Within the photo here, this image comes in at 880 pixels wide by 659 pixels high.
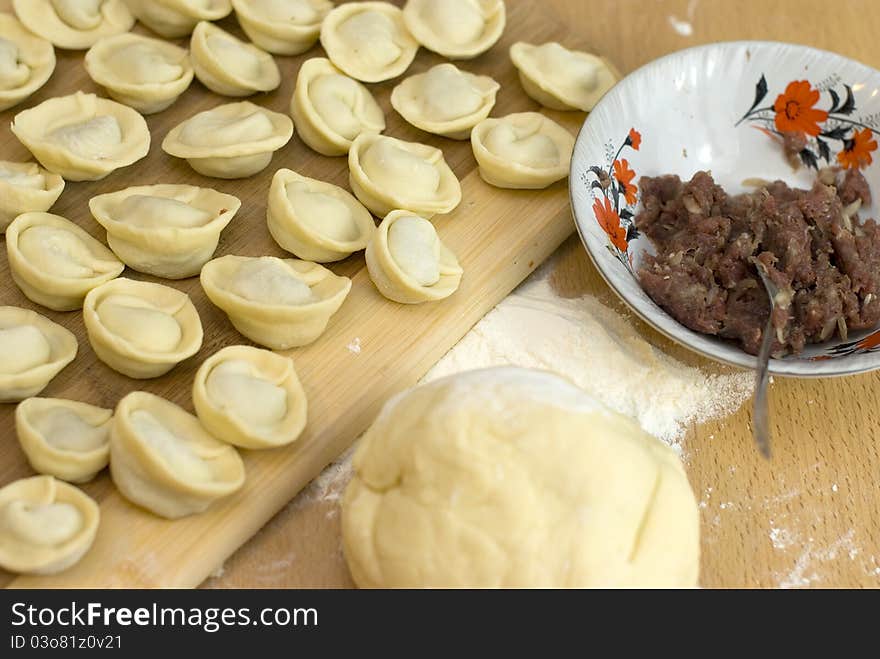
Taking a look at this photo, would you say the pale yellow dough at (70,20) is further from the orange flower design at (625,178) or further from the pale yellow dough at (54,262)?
the orange flower design at (625,178)

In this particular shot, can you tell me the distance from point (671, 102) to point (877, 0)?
3.76 feet

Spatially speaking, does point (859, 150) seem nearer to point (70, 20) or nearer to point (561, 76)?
point (561, 76)

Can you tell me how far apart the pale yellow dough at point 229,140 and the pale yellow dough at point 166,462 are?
681mm

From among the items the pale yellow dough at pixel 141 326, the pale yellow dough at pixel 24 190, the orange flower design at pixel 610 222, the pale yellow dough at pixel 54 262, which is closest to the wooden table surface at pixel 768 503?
the orange flower design at pixel 610 222

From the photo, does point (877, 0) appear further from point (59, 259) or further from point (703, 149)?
point (59, 259)

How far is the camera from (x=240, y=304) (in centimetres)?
202

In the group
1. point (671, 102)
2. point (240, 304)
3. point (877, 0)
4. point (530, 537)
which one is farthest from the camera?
point (877, 0)

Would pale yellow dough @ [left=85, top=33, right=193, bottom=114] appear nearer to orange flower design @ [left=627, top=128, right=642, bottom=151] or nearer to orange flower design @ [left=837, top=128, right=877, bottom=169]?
orange flower design @ [left=627, top=128, right=642, bottom=151]

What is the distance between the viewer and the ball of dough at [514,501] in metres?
1.67

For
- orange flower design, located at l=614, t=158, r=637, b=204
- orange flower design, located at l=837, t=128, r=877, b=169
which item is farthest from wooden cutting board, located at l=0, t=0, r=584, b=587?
orange flower design, located at l=837, t=128, r=877, b=169

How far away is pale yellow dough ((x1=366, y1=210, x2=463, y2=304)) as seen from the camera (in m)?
2.17

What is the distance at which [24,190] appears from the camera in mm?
2186
